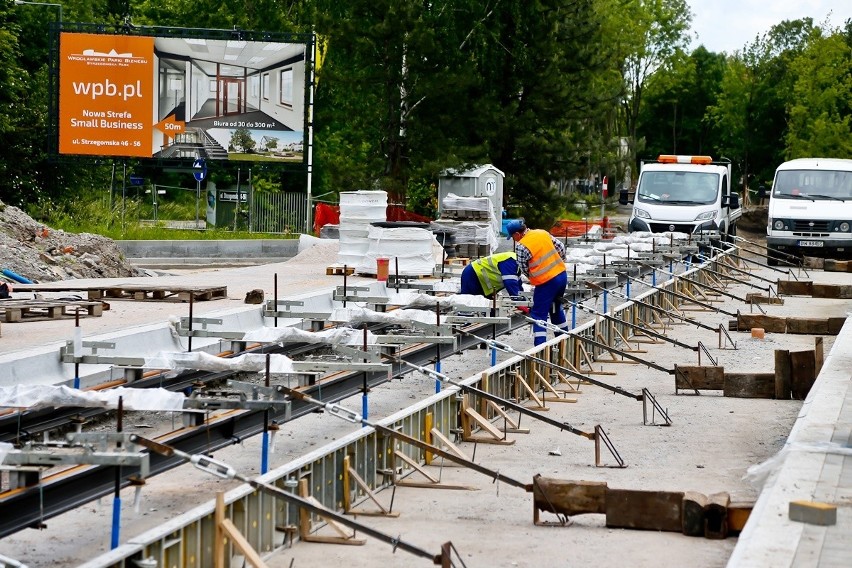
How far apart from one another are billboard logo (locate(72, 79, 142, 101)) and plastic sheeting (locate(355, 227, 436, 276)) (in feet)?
54.5

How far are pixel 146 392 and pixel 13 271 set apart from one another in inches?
647

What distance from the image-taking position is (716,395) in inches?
678

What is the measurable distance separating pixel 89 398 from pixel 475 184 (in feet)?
104

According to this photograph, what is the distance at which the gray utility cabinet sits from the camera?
40.6 meters

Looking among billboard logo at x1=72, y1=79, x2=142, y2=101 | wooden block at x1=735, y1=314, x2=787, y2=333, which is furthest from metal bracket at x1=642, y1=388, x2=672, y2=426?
billboard logo at x1=72, y1=79, x2=142, y2=101

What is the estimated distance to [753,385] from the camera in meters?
16.9

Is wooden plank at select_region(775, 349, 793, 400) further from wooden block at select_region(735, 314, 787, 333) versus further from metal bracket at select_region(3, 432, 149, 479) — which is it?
metal bracket at select_region(3, 432, 149, 479)

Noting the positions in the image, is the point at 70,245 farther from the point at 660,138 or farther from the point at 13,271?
the point at 660,138

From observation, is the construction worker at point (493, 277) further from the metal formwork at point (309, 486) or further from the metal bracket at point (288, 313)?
the metal bracket at point (288, 313)

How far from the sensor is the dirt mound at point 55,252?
25.8 m

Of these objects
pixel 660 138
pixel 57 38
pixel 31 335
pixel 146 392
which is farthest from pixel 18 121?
pixel 660 138

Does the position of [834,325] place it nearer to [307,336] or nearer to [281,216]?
[307,336]

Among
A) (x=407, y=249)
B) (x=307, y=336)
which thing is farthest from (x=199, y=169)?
(x=307, y=336)

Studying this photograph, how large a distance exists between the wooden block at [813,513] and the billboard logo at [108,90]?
34607 mm
